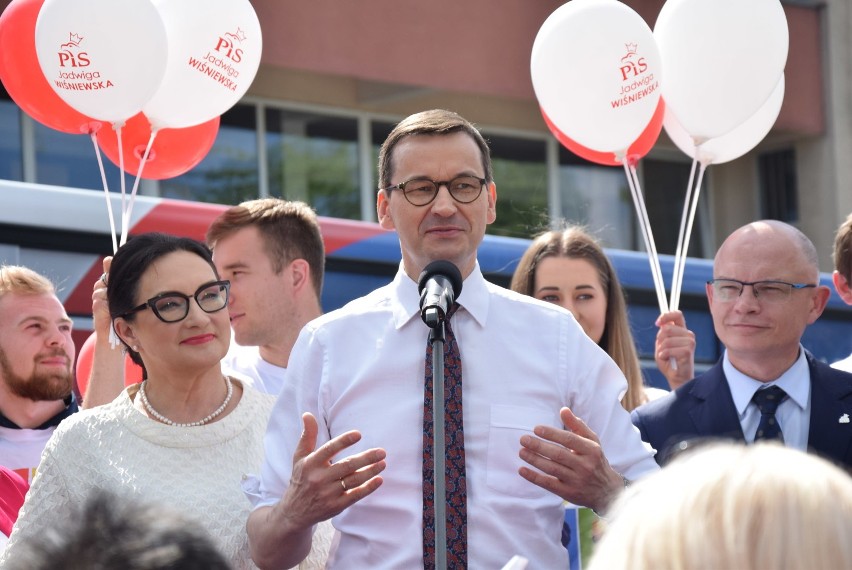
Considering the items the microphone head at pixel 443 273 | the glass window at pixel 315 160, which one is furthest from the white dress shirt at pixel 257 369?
the glass window at pixel 315 160

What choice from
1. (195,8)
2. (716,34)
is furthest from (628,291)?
(195,8)

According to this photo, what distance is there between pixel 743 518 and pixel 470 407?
1.88 metres

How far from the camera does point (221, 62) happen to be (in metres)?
5.35

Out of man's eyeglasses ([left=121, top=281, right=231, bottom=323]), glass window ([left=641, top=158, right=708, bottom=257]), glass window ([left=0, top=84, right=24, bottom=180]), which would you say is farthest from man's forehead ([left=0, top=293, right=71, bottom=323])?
glass window ([left=641, top=158, right=708, bottom=257])

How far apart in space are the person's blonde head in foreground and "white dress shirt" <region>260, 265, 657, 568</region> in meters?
1.73

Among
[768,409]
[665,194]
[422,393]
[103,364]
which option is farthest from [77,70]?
[665,194]

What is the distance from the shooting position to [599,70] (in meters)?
5.11

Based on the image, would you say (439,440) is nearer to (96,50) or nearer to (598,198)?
(96,50)

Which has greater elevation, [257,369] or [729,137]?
[729,137]

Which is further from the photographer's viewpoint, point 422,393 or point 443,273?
point 422,393

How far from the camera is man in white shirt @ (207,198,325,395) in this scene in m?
5.42

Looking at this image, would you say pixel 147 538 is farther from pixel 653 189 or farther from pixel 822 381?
pixel 653 189

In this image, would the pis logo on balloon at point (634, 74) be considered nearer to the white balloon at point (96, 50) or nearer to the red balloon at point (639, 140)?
the red balloon at point (639, 140)

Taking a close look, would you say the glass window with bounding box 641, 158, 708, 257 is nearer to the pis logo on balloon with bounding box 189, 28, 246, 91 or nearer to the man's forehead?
the pis logo on balloon with bounding box 189, 28, 246, 91
